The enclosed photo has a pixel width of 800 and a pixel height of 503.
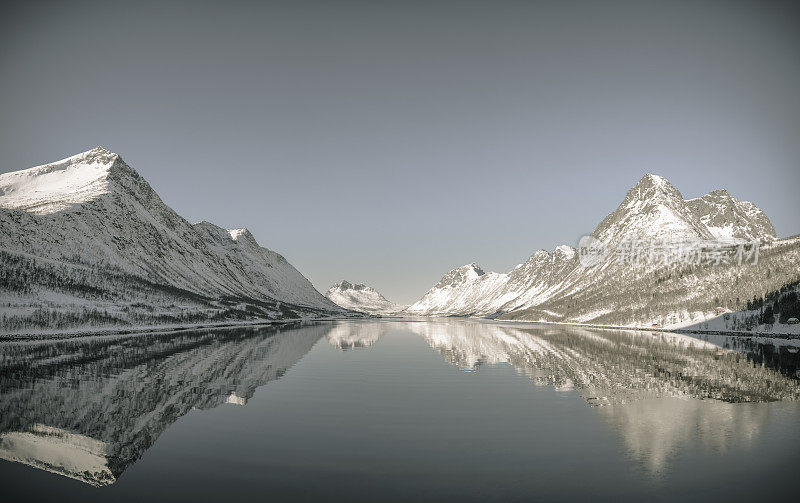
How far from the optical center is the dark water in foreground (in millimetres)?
19953

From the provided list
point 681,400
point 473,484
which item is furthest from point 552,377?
point 473,484

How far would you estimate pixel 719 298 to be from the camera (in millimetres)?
190875

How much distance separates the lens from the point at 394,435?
2803 centimetres

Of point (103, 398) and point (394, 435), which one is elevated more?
point (394, 435)

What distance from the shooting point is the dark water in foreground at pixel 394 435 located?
65.5 ft

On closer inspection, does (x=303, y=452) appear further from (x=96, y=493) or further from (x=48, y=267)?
(x=48, y=267)

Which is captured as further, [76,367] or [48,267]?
[48,267]

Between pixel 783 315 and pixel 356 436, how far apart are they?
16435cm

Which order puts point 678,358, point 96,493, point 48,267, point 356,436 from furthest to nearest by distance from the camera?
point 48,267
point 678,358
point 356,436
point 96,493

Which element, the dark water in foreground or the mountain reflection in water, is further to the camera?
the mountain reflection in water

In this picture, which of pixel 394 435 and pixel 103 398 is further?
pixel 103 398

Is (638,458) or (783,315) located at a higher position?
(783,315)

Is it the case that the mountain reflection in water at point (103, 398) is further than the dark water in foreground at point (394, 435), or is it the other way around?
the mountain reflection in water at point (103, 398)

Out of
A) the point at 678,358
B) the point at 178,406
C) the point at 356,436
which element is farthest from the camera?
the point at 678,358
